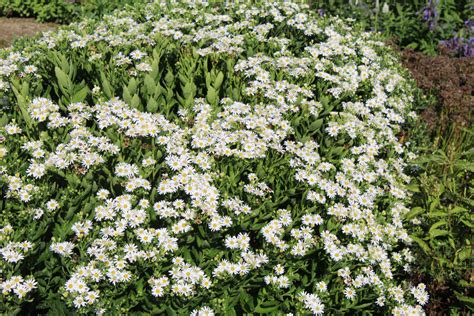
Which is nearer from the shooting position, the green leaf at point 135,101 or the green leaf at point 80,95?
the green leaf at point 135,101

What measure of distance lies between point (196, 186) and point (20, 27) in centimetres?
722

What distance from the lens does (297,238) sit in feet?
10.2

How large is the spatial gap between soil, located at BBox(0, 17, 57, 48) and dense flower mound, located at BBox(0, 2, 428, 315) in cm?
467

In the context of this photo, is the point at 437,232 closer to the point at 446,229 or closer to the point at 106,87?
the point at 446,229

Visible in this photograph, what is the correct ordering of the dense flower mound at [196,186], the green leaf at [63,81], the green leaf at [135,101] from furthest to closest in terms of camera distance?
the green leaf at [63,81]
the green leaf at [135,101]
the dense flower mound at [196,186]

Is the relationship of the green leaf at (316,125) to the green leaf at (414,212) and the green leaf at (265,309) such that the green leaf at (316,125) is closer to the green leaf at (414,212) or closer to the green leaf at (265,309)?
the green leaf at (414,212)

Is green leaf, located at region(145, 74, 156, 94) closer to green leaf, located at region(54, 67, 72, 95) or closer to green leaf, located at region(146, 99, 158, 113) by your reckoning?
green leaf, located at region(146, 99, 158, 113)

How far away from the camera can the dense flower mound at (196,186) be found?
2.93 metres

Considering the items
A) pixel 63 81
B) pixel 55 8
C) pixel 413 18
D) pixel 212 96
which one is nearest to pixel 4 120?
pixel 63 81

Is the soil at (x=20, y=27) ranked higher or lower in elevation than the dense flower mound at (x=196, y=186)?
lower

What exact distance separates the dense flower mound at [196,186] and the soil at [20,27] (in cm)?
467

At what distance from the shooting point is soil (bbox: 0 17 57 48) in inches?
335

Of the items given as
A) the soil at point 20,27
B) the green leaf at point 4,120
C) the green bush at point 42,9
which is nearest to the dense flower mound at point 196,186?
the green leaf at point 4,120

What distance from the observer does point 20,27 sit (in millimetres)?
8938
